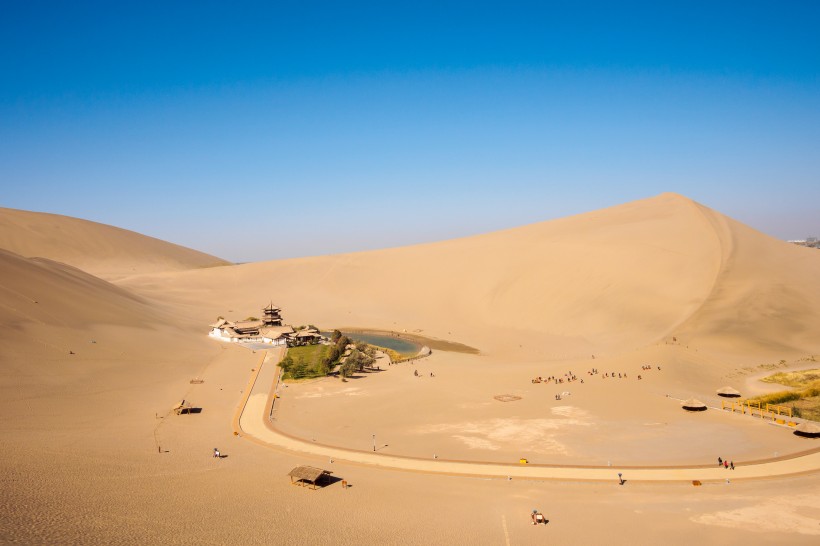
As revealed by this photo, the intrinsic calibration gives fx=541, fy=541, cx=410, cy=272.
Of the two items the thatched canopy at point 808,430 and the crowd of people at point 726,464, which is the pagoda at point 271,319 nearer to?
the crowd of people at point 726,464

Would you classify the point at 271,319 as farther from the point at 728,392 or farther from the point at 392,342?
the point at 728,392

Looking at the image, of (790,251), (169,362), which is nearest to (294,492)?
(169,362)

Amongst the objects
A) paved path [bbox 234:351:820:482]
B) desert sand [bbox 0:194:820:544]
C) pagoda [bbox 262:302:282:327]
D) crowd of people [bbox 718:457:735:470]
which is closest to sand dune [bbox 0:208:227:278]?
pagoda [bbox 262:302:282:327]

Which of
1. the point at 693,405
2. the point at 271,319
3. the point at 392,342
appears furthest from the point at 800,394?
the point at 271,319

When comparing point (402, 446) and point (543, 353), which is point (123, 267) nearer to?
point (543, 353)

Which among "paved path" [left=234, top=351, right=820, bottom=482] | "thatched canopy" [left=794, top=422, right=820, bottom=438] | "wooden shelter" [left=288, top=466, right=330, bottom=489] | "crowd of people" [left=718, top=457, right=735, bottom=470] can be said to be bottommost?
"wooden shelter" [left=288, top=466, right=330, bottom=489]

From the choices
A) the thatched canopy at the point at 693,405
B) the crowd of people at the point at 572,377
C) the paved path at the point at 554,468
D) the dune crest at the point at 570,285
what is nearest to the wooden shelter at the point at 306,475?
the paved path at the point at 554,468

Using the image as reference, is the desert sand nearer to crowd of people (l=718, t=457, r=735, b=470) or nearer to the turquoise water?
crowd of people (l=718, t=457, r=735, b=470)
